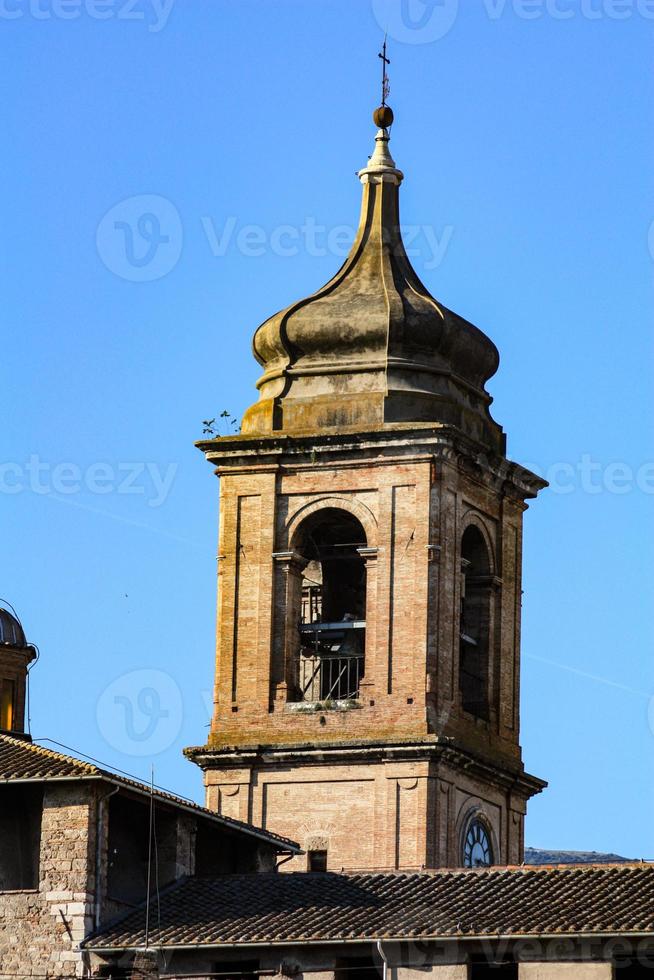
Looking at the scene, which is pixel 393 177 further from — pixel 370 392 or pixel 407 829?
pixel 407 829

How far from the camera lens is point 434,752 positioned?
62.9 metres

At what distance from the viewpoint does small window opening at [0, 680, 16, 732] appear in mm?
68438

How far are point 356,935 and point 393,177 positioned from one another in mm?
19979

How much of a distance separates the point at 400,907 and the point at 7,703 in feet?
53.2

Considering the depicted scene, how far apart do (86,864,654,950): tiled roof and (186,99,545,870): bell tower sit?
21.2ft

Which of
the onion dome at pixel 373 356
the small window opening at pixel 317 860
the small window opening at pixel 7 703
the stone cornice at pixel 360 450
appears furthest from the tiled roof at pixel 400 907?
the small window opening at pixel 7 703

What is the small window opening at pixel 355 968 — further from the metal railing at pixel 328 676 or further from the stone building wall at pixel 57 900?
the metal railing at pixel 328 676

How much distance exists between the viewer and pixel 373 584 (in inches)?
2549

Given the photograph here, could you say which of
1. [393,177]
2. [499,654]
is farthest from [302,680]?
[393,177]

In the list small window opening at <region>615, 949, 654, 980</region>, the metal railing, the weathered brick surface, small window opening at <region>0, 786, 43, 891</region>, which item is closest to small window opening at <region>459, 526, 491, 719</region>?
the weathered brick surface

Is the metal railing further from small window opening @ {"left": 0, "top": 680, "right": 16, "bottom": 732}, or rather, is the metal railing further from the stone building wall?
the stone building wall

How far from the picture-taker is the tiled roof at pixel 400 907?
172 ft

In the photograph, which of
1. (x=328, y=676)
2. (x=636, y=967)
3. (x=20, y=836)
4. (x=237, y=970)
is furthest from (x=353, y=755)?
(x=636, y=967)

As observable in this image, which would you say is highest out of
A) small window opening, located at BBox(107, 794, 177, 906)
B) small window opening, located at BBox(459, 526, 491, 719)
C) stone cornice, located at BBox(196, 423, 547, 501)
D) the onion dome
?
the onion dome
